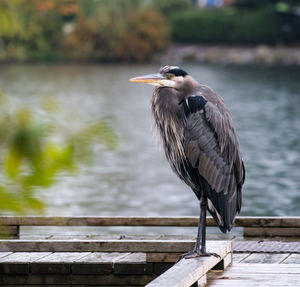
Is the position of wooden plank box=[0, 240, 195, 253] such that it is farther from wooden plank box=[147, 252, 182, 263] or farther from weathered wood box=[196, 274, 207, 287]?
weathered wood box=[196, 274, 207, 287]

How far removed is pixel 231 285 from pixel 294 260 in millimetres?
1525

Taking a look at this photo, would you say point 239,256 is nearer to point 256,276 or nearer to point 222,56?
point 256,276

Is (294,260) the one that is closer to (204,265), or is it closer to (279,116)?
(204,265)

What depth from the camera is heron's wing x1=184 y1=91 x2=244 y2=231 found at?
4.84m

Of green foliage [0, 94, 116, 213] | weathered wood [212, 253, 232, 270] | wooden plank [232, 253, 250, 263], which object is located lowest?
wooden plank [232, 253, 250, 263]

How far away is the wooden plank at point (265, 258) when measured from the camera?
240 inches

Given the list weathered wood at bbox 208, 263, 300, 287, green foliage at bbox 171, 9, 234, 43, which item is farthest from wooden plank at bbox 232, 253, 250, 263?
green foliage at bbox 171, 9, 234, 43

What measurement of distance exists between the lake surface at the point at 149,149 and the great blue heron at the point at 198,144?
21 cm

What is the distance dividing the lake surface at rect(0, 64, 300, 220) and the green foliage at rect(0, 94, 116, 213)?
0.11 ft

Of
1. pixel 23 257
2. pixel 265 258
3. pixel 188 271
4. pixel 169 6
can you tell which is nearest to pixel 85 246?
pixel 23 257

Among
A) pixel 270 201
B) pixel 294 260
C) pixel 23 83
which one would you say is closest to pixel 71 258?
pixel 294 260

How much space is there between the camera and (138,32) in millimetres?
73562

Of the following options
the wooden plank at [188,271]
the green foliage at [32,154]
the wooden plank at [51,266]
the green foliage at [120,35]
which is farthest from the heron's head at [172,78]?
the green foliage at [120,35]

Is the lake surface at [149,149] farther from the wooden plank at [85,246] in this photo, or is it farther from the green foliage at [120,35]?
the green foliage at [120,35]
